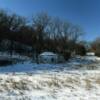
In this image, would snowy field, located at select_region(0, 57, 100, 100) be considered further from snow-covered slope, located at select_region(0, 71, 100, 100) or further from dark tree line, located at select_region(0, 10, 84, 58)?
dark tree line, located at select_region(0, 10, 84, 58)

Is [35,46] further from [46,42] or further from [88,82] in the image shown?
[88,82]

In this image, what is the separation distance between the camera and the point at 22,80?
12.3 metres

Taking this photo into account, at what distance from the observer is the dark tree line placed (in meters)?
44.5

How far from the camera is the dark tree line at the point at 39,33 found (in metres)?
44.5

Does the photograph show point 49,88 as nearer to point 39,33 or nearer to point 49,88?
point 49,88

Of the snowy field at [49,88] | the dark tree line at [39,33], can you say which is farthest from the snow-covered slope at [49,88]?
the dark tree line at [39,33]

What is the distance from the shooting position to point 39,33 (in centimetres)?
5091

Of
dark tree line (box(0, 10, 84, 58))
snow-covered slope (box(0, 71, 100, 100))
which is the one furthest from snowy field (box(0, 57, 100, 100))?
dark tree line (box(0, 10, 84, 58))

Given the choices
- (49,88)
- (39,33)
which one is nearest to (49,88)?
(49,88)

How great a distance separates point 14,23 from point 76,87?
3666 centimetres

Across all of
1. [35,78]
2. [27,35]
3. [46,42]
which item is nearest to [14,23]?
[27,35]

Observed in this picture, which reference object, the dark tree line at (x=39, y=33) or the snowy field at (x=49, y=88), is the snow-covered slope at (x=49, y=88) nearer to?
the snowy field at (x=49, y=88)

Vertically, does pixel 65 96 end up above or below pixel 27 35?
below

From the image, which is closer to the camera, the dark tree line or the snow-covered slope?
the snow-covered slope
